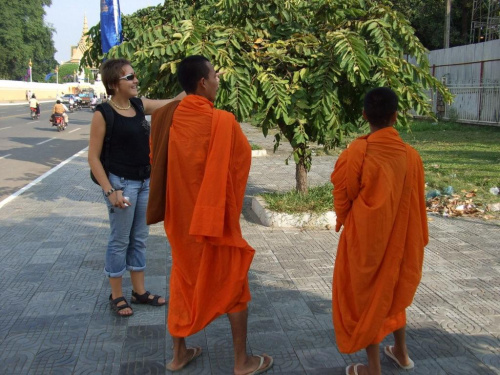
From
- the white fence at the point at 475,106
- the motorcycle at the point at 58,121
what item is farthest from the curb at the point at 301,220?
the motorcycle at the point at 58,121

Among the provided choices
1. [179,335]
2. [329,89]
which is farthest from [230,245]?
[329,89]

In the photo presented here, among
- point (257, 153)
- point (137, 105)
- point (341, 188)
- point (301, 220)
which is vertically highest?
point (137, 105)

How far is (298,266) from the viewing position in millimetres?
4828

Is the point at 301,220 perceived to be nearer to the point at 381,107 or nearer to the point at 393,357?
the point at 393,357

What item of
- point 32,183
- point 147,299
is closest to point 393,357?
point 147,299

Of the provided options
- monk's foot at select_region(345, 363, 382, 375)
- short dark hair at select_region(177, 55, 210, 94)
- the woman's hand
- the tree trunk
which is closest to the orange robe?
monk's foot at select_region(345, 363, 382, 375)

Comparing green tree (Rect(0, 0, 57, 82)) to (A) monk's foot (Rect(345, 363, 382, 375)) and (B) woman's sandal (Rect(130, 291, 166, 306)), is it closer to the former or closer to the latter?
(B) woman's sandal (Rect(130, 291, 166, 306))

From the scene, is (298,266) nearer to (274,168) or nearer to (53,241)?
(53,241)

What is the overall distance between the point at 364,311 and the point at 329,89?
3480mm

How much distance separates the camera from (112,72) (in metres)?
3.62

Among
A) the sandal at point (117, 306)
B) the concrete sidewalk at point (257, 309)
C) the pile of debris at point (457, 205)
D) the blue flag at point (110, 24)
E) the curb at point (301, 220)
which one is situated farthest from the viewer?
the pile of debris at point (457, 205)

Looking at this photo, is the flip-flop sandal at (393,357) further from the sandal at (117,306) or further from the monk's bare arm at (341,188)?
the sandal at (117,306)

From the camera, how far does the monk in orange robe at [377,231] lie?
2.75 meters

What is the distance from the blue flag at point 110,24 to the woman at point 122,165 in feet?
9.95
